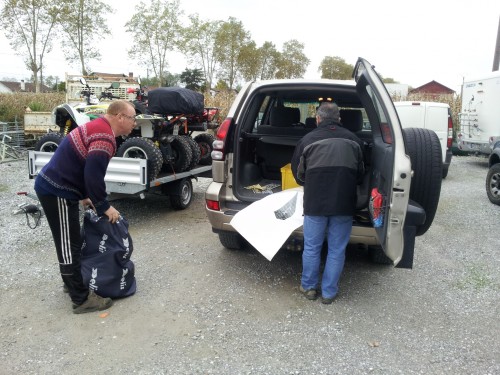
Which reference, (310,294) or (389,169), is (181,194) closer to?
(310,294)

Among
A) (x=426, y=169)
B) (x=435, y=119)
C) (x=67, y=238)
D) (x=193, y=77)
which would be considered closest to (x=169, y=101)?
(x=67, y=238)

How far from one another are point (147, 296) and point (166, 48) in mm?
35811

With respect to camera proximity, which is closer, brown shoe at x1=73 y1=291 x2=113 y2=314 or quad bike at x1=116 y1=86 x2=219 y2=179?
brown shoe at x1=73 y1=291 x2=113 y2=314

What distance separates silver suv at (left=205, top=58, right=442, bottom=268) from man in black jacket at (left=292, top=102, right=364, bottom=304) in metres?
0.18

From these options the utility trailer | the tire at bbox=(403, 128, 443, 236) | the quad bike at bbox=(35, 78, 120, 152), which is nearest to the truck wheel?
the utility trailer

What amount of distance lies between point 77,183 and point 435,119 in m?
9.13

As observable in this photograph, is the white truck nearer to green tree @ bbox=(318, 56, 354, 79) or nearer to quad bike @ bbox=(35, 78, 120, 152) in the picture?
quad bike @ bbox=(35, 78, 120, 152)

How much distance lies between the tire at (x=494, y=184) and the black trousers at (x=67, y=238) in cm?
712

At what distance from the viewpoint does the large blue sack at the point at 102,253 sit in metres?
3.47

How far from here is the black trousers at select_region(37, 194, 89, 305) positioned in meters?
3.25

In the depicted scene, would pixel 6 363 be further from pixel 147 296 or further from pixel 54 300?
pixel 147 296

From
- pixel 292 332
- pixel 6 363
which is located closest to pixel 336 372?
pixel 292 332

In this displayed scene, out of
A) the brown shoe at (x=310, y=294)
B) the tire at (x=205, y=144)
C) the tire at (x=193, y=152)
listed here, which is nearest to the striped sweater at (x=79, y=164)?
the brown shoe at (x=310, y=294)

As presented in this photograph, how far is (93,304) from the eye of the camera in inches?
135
